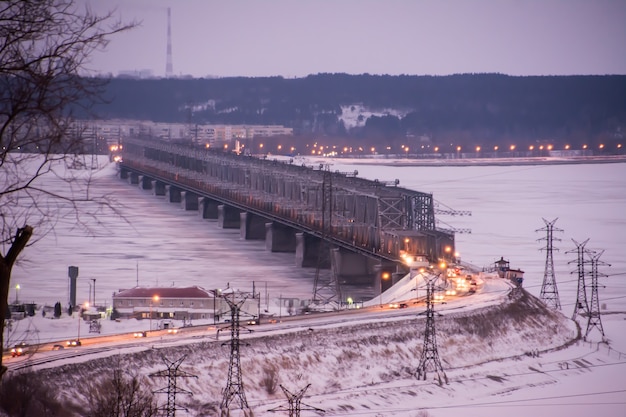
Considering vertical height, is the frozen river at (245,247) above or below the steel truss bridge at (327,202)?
below

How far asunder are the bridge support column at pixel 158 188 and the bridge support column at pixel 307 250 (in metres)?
53.3

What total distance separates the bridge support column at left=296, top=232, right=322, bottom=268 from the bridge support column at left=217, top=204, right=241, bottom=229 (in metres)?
20.7

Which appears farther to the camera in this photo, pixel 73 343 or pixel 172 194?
pixel 172 194

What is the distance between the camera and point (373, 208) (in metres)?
54.1

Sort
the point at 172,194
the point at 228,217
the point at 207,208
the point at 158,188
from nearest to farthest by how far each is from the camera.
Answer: the point at 228,217 < the point at 207,208 < the point at 172,194 < the point at 158,188

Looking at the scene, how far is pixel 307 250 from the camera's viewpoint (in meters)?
56.3

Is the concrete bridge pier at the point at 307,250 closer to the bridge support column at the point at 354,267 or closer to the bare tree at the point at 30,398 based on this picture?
the bridge support column at the point at 354,267

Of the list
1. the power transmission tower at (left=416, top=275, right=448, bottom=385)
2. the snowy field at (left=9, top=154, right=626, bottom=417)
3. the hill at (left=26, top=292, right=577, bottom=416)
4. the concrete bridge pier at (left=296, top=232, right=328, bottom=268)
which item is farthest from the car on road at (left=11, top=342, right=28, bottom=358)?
the concrete bridge pier at (left=296, top=232, right=328, bottom=268)

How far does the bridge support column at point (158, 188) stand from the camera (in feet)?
355

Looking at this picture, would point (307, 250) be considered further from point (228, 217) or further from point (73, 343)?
point (73, 343)

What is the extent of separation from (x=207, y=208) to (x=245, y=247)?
23393mm

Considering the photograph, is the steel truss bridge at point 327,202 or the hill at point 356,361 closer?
the hill at point 356,361

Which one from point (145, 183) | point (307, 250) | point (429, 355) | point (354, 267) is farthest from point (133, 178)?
point (429, 355)

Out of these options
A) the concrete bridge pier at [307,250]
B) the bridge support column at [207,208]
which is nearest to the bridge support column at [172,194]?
the bridge support column at [207,208]
